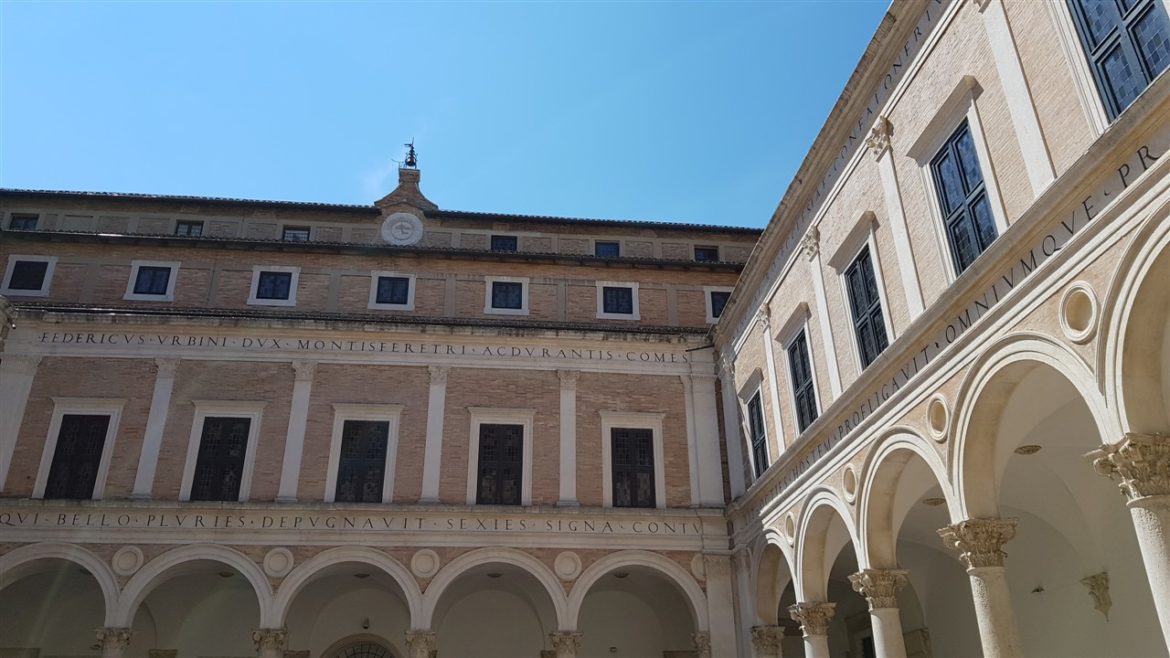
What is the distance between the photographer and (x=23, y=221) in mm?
22500

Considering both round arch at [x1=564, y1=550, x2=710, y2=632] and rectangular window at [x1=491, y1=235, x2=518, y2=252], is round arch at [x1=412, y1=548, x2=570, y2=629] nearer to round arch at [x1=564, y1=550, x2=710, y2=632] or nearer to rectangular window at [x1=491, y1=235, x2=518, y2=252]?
round arch at [x1=564, y1=550, x2=710, y2=632]

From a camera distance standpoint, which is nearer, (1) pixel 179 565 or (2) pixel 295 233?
(1) pixel 179 565

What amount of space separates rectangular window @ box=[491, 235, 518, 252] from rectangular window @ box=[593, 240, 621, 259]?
2.21m

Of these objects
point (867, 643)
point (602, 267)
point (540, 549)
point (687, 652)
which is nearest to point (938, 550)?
point (867, 643)

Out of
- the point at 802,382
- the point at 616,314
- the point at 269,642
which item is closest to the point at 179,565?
the point at 269,642

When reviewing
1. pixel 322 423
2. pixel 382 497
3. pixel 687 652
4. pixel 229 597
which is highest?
pixel 322 423

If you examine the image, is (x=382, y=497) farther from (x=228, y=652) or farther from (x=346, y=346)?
(x=228, y=652)

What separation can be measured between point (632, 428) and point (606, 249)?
610cm

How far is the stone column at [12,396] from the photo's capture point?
18.0m

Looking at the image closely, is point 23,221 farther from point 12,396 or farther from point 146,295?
point 12,396

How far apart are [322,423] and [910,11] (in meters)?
14.1

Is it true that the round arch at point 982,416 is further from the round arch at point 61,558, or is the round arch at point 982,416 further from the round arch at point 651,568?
the round arch at point 61,558

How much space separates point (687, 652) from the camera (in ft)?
67.1

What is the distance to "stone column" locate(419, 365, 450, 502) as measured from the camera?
1853 cm
